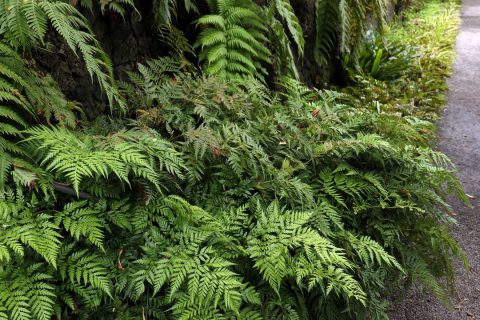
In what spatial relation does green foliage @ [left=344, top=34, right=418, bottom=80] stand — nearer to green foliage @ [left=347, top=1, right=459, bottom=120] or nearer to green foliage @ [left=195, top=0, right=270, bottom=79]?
green foliage @ [left=347, top=1, right=459, bottom=120]

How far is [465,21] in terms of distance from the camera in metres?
9.91

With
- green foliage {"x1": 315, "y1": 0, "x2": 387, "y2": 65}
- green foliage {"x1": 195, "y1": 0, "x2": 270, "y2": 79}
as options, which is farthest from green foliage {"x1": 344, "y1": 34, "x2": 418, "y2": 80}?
green foliage {"x1": 195, "y1": 0, "x2": 270, "y2": 79}

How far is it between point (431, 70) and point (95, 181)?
5.96 meters

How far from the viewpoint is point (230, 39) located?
135 inches

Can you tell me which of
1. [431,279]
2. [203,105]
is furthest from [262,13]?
[431,279]

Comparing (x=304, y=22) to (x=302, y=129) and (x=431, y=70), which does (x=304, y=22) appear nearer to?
(x=302, y=129)

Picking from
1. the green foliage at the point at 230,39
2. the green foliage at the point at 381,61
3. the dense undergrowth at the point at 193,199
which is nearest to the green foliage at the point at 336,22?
the green foliage at the point at 381,61

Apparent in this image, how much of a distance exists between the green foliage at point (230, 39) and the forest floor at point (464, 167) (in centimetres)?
197

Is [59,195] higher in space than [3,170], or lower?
→ lower

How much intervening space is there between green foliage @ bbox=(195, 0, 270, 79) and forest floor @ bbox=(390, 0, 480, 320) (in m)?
1.97

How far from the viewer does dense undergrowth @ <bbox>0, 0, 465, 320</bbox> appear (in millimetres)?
1776

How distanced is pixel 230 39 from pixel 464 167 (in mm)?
2596

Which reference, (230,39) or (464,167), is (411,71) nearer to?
(464,167)

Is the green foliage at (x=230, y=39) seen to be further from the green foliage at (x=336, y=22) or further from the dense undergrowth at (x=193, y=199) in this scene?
the green foliage at (x=336, y=22)
